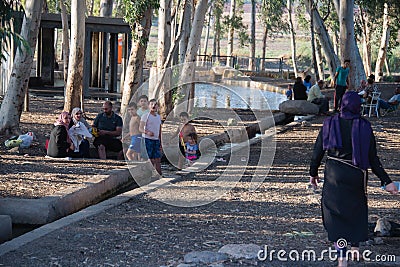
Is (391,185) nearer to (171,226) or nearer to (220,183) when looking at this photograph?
(171,226)

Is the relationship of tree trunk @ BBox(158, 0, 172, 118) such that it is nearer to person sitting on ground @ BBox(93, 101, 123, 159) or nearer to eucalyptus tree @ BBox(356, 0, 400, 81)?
person sitting on ground @ BBox(93, 101, 123, 159)

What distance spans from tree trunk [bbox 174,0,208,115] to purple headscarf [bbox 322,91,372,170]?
1444 cm

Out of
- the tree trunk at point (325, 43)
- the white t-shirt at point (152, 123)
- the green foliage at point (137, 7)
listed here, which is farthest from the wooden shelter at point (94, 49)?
the white t-shirt at point (152, 123)

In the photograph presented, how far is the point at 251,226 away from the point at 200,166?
4940mm

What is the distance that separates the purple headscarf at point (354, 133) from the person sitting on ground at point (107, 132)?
8370 mm

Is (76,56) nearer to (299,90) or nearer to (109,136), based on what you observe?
(109,136)

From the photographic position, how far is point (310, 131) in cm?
2250

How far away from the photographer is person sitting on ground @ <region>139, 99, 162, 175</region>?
13.5 meters

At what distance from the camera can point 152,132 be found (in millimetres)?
13578

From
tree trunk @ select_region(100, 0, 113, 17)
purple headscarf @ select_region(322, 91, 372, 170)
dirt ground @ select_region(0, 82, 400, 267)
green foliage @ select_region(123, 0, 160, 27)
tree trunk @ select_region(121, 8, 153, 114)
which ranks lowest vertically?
dirt ground @ select_region(0, 82, 400, 267)

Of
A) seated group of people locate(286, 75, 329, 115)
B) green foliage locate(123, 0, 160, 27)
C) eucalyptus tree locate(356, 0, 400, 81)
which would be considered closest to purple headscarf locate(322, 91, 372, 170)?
green foliage locate(123, 0, 160, 27)

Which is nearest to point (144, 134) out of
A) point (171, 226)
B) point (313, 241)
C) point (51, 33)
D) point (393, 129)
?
point (171, 226)

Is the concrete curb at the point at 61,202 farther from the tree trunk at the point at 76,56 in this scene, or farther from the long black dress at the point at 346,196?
the tree trunk at the point at 76,56

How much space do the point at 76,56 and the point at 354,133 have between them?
13688 mm
